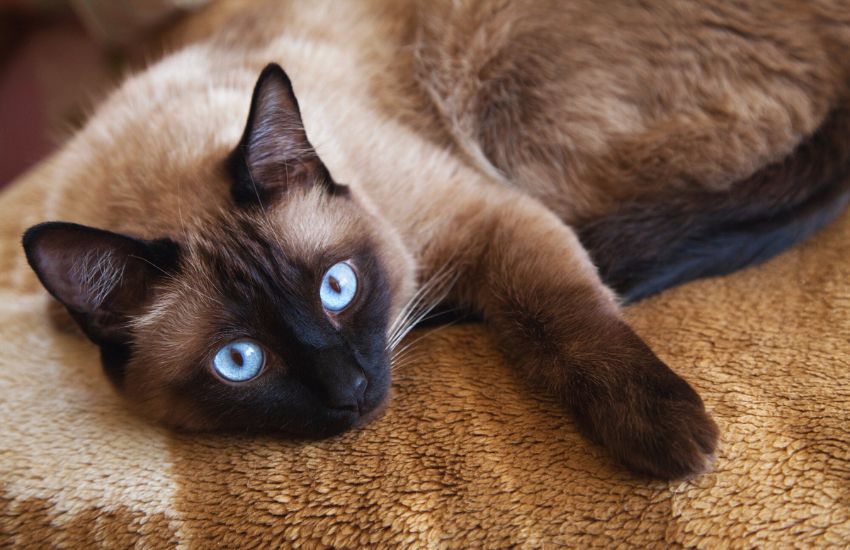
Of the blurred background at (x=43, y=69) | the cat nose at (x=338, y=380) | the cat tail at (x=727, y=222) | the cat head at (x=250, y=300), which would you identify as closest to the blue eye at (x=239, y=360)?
the cat head at (x=250, y=300)

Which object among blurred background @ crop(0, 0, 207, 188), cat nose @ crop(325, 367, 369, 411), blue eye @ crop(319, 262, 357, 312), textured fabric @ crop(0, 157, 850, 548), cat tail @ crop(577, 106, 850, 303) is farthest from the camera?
blurred background @ crop(0, 0, 207, 188)

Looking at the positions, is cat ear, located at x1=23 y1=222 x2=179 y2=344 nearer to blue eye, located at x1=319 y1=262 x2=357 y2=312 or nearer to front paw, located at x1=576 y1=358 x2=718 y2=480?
blue eye, located at x1=319 y1=262 x2=357 y2=312

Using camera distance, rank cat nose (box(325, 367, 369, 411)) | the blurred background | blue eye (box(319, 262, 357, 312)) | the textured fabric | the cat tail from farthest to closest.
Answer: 1. the blurred background
2. the cat tail
3. blue eye (box(319, 262, 357, 312))
4. cat nose (box(325, 367, 369, 411))
5. the textured fabric

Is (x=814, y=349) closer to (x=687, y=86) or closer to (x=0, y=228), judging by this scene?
(x=687, y=86)

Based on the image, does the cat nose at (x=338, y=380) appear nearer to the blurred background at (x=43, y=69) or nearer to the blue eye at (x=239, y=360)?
the blue eye at (x=239, y=360)

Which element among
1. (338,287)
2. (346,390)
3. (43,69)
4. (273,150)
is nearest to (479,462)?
(346,390)

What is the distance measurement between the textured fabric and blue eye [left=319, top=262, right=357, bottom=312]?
199 millimetres

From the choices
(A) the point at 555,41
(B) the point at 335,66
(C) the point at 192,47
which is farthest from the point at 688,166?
(C) the point at 192,47

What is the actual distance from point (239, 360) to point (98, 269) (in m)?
0.27

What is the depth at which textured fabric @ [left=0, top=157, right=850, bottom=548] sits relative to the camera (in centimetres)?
90

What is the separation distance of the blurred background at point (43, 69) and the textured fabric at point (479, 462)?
1.68m

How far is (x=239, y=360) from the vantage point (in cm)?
106

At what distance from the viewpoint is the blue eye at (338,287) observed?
1.12 meters

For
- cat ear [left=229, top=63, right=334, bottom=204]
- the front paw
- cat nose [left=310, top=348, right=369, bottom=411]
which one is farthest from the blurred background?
the front paw
